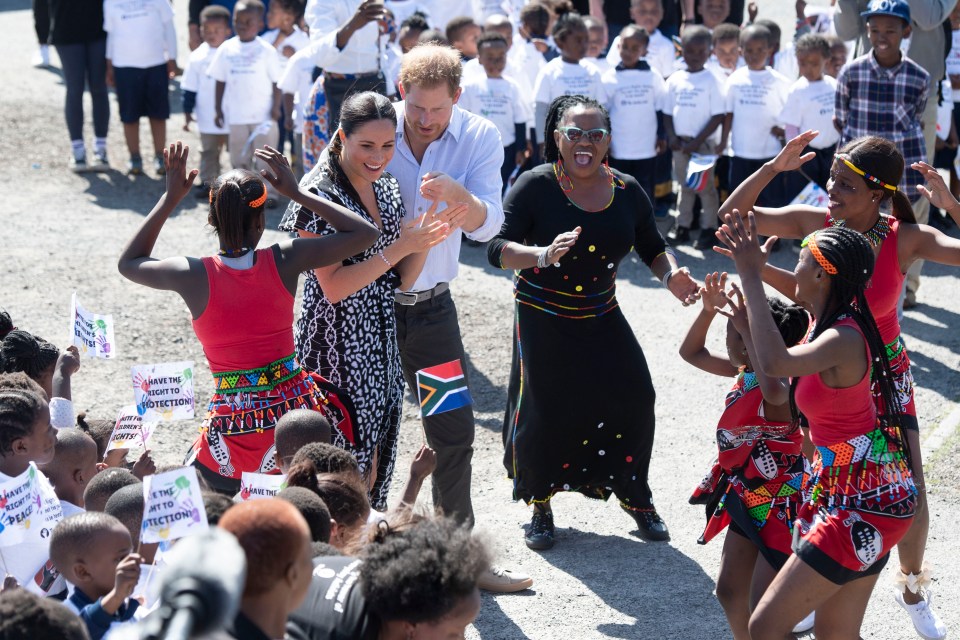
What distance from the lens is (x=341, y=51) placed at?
9320 mm


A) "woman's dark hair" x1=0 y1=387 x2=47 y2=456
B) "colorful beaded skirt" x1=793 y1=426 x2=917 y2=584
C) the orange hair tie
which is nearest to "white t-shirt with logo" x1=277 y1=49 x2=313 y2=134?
the orange hair tie

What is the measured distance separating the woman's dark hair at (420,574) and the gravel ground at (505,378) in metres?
0.29

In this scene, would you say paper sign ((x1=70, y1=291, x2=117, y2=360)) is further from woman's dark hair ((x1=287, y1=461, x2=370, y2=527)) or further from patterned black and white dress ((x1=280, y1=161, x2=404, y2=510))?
woman's dark hair ((x1=287, y1=461, x2=370, y2=527))

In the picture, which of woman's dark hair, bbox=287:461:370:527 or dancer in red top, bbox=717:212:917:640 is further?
dancer in red top, bbox=717:212:917:640

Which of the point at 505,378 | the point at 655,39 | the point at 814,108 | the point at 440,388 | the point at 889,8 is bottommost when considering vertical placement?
the point at 505,378

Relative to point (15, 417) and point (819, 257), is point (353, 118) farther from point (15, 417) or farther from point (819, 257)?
point (819, 257)

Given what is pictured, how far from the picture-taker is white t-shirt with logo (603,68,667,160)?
1046cm

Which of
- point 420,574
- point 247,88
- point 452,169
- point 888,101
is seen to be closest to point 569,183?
point 452,169

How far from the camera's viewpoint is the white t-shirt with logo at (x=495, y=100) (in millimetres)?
10320

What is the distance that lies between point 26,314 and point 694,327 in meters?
5.24

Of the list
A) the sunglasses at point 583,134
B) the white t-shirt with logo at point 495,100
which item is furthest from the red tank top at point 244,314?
the white t-shirt with logo at point 495,100

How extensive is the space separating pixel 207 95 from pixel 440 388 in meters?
7.38

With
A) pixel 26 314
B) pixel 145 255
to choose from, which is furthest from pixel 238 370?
pixel 26 314

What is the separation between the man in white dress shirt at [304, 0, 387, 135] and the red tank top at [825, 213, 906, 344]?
5103mm
